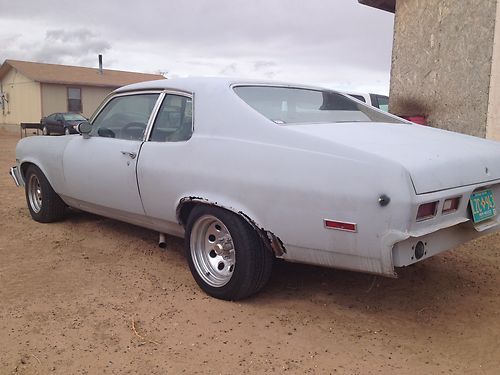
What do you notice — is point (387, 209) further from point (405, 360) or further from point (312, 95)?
point (312, 95)

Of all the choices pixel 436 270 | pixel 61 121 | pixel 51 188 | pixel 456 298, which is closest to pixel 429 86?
pixel 436 270

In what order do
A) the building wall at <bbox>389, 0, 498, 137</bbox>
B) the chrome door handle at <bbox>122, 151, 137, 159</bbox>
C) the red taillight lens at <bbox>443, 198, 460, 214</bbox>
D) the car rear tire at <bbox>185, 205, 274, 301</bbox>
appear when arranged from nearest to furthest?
the red taillight lens at <bbox>443, 198, 460, 214</bbox> < the car rear tire at <bbox>185, 205, 274, 301</bbox> < the chrome door handle at <bbox>122, 151, 137, 159</bbox> < the building wall at <bbox>389, 0, 498, 137</bbox>

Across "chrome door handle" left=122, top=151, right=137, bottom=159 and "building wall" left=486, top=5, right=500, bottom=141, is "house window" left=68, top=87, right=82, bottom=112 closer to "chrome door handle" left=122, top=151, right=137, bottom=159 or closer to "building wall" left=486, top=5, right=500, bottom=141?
"building wall" left=486, top=5, right=500, bottom=141

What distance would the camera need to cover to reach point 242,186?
314cm

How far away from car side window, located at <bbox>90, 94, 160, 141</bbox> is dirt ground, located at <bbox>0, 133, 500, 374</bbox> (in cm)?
112

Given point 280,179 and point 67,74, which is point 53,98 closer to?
point 67,74

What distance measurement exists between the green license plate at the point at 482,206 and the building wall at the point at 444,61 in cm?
456

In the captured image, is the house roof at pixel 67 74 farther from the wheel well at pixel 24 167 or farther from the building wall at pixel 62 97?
the wheel well at pixel 24 167

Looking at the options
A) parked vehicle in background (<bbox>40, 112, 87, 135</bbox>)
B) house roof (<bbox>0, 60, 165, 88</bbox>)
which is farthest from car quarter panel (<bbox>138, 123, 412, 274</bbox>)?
house roof (<bbox>0, 60, 165, 88</bbox>)

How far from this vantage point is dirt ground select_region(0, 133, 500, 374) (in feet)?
8.77

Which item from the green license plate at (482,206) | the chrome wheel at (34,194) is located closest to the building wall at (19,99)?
the chrome wheel at (34,194)

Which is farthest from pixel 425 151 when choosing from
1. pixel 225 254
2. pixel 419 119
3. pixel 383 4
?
pixel 383 4

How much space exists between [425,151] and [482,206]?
0.59 metres

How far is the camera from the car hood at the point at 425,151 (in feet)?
8.87
